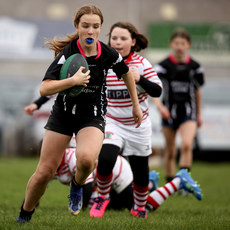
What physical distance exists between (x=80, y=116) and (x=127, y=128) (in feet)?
3.47

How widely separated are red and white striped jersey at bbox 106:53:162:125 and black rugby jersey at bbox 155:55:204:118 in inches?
95.6

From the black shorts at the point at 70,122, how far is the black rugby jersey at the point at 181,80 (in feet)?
11.6

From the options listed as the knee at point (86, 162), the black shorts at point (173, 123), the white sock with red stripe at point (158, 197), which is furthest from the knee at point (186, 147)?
the knee at point (86, 162)

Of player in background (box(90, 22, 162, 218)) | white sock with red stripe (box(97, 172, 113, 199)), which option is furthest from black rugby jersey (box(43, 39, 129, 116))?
white sock with red stripe (box(97, 172, 113, 199))

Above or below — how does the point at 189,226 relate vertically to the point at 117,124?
below

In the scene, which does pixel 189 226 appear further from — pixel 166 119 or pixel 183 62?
pixel 183 62

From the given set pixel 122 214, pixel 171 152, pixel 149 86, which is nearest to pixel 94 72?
pixel 149 86

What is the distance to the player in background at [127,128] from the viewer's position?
5113 millimetres

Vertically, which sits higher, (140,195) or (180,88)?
(180,88)

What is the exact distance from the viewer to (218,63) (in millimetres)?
19938

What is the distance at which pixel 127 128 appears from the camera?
17.2 ft

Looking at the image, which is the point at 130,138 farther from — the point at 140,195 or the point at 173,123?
the point at 173,123

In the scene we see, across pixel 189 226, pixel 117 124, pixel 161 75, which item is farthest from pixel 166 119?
pixel 189 226

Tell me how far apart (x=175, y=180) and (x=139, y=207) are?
0.63m
